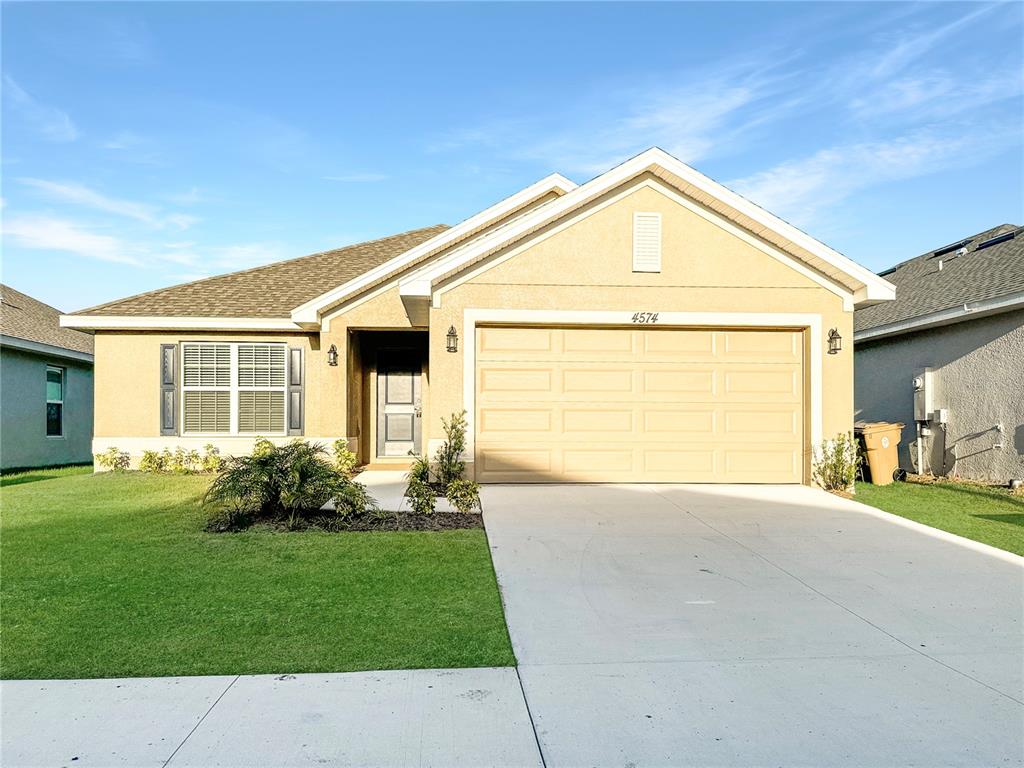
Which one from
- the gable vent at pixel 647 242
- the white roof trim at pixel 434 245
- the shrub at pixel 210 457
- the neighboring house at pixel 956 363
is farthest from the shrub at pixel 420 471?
the neighboring house at pixel 956 363

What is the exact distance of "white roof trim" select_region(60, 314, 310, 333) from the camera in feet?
40.1

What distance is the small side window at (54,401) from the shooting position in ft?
51.7

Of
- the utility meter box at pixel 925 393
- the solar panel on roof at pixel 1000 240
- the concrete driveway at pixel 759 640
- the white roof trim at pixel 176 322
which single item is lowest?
the concrete driveway at pixel 759 640

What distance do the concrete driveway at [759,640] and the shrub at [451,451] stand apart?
1.30 metres

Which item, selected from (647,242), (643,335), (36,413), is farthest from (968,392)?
(36,413)

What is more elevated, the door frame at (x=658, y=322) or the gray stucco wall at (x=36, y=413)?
the door frame at (x=658, y=322)

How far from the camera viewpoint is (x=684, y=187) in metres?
9.66

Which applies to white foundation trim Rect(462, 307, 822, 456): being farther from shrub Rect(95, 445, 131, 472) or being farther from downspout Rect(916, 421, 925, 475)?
shrub Rect(95, 445, 131, 472)

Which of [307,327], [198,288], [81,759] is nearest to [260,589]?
[81,759]

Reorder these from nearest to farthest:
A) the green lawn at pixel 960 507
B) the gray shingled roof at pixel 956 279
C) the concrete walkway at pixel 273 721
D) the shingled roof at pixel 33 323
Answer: the concrete walkway at pixel 273 721, the green lawn at pixel 960 507, the gray shingled roof at pixel 956 279, the shingled roof at pixel 33 323

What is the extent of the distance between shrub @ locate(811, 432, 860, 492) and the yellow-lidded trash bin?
7.80 feet

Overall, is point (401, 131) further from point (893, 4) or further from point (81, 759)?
point (81, 759)

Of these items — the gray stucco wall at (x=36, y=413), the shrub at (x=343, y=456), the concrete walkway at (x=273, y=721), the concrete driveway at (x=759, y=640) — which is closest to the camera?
the concrete walkway at (x=273, y=721)

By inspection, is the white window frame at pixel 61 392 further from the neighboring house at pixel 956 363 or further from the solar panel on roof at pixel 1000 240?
the solar panel on roof at pixel 1000 240
